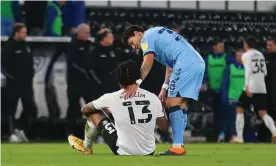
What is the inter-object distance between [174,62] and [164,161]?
2.54 metres

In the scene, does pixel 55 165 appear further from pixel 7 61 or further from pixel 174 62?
pixel 7 61

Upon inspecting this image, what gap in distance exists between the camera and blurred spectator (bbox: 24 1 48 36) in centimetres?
2211

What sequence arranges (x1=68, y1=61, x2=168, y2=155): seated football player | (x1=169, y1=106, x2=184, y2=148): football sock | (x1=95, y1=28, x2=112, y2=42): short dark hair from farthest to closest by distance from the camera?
(x1=95, y1=28, x2=112, y2=42): short dark hair < (x1=169, y1=106, x2=184, y2=148): football sock < (x1=68, y1=61, x2=168, y2=155): seated football player

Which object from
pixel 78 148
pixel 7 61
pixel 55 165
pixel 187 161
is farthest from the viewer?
pixel 7 61

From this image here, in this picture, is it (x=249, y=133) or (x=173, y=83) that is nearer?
(x=173, y=83)

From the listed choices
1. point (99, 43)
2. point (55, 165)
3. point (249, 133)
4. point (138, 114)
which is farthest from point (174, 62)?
point (249, 133)

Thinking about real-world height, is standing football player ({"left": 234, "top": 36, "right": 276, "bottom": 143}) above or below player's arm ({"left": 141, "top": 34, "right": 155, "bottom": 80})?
below

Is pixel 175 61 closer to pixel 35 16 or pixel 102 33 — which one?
pixel 102 33

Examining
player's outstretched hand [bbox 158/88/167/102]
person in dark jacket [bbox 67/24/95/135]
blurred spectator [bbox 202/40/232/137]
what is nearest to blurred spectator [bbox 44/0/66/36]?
person in dark jacket [bbox 67/24/95/135]

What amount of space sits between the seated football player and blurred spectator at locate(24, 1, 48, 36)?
30.7 ft

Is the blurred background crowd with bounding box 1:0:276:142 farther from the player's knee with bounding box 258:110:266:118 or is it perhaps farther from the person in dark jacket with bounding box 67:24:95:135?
the player's knee with bounding box 258:110:266:118

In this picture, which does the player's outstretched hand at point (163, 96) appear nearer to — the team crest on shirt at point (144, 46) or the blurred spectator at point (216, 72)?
the team crest on shirt at point (144, 46)

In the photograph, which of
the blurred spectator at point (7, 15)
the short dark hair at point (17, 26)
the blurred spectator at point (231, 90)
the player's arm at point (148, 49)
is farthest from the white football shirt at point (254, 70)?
the player's arm at point (148, 49)

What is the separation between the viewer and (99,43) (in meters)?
21.0
